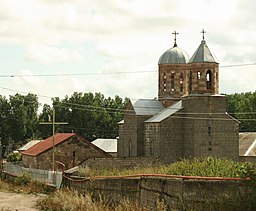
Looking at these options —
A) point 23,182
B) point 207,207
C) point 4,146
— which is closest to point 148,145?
point 23,182

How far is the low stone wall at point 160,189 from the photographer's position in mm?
16159

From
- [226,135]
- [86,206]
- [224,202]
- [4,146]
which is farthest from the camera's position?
[4,146]

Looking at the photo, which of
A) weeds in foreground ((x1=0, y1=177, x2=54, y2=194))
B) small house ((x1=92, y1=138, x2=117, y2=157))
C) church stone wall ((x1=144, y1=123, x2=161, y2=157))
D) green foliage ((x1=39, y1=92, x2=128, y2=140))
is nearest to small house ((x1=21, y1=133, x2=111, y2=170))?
weeds in foreground ((x1=0, y1=177, x2=54, y2=194))

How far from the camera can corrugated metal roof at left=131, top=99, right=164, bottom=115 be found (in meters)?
51.5

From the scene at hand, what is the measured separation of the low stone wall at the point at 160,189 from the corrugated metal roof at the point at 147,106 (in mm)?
25655

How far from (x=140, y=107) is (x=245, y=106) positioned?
39157 millimetres

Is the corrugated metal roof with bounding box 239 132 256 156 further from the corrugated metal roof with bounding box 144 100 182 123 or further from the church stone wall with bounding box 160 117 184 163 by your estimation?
the corrugated metal roof with bounding box 144 100 182 123

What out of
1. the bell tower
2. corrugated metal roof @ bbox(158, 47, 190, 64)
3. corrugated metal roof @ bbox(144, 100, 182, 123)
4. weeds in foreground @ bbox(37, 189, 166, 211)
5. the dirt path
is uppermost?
corrugated metal roof @ bbox(158, 47, 190, 64)

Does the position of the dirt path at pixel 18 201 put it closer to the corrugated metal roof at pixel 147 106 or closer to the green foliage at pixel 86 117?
the corrugated metal roof at pixel 147 106

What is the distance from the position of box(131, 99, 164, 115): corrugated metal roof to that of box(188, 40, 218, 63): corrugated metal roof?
308 inches

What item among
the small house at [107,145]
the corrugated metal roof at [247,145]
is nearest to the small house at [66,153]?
the corrugated metal roof at [247,145]

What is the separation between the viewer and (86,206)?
2230cm

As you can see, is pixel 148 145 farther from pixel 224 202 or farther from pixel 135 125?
pixel 224 202

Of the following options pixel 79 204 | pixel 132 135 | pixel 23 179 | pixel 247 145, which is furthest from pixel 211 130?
pixel 79 204
